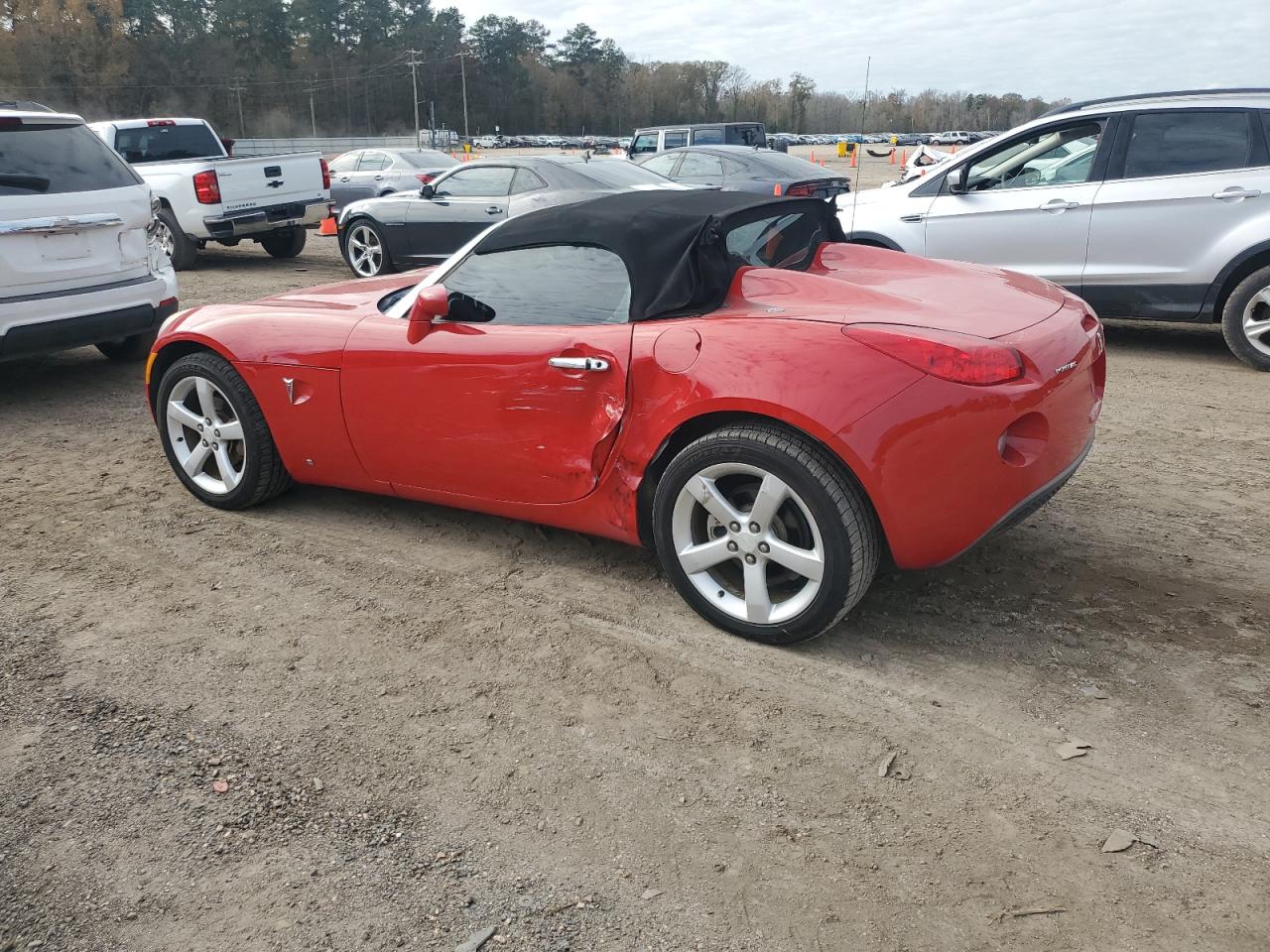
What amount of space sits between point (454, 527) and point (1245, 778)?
3.01m

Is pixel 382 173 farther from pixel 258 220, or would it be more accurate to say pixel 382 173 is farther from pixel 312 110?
pixel 312 110

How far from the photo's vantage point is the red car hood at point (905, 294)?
3199 millimetres

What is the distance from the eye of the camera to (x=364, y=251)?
12039 mm

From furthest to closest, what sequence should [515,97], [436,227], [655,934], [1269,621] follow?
1. [515,97]
2. [436,227]
3. [1269,621]
4. [655,934]

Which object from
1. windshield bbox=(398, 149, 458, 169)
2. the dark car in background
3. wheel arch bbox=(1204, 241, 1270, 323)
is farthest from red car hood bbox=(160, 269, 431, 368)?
windshield bbox=(398, 149, 458, 169)

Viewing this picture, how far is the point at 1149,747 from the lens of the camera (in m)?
2.72

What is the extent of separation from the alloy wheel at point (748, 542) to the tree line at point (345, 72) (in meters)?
61.2

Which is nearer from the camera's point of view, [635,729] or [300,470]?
[635,729]

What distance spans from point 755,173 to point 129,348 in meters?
7.96

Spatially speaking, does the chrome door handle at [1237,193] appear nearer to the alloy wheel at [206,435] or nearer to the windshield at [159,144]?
the alloy wheel at [206,435]

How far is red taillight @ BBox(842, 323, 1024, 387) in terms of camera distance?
2930 millimetres

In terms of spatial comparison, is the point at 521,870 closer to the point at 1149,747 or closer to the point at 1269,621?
the point at 1149,747

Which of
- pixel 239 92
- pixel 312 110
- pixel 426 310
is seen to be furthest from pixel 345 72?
pixel 426 310

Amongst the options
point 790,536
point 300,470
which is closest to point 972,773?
point 790,536
